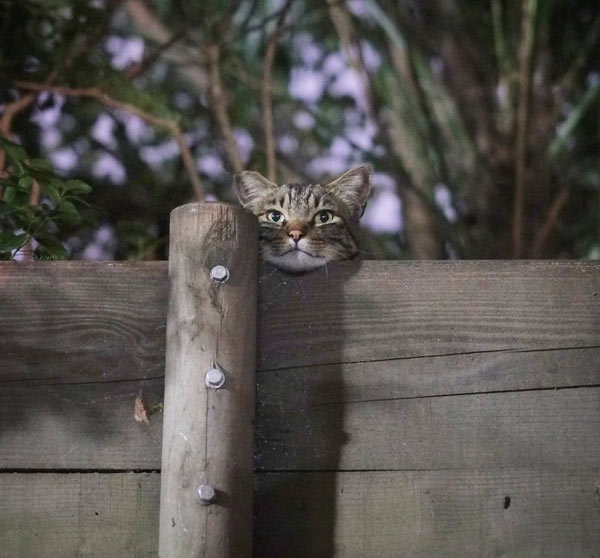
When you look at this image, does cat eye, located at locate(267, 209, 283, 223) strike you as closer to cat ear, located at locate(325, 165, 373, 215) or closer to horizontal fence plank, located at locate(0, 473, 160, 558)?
cat ear, located at locate(325, 165, 373, 215)

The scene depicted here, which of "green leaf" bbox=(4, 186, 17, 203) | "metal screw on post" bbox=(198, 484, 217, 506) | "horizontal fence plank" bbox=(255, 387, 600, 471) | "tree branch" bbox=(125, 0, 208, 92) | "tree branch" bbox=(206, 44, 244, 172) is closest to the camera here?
"metal screw on post" bbox=(198, 484, 217, 506)

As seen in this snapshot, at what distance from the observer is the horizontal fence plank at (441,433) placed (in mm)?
1730

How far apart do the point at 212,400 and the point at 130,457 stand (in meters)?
0.22

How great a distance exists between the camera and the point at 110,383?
1.79m

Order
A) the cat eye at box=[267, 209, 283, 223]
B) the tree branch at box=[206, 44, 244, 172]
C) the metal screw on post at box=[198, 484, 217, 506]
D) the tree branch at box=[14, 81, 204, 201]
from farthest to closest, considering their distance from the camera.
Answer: the tree branch at box=[206, 44, 244, 172] < the tree branch at box=[14, 81, 204, 201] < the cat eye at box=[267, 209, 283, 223] < the metal screw on post at box=[198, 484, 217, 506]

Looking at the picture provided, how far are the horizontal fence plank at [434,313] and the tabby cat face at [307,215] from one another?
0.92 feet

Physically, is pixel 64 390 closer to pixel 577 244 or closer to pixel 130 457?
pixel 130 457

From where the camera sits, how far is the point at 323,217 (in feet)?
8.39

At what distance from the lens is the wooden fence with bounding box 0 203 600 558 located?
1.72m

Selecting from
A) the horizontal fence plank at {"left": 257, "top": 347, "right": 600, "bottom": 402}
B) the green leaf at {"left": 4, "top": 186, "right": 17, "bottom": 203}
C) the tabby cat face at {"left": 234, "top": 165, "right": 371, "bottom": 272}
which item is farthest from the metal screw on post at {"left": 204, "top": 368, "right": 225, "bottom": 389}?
the green leaf at {"left": 4, "top": 186, "right": 17, "bottom": 203}

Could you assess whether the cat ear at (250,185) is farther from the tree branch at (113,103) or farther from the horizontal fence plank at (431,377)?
the horizontal fence plank at (431,377)

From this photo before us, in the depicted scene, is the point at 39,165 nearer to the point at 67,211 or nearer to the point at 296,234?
the point at 67,211

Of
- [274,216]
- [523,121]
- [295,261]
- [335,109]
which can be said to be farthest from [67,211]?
[335,109]

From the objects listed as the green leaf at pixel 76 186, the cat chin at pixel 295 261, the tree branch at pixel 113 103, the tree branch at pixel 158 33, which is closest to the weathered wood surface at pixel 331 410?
the cat chin at pixel 295 261
